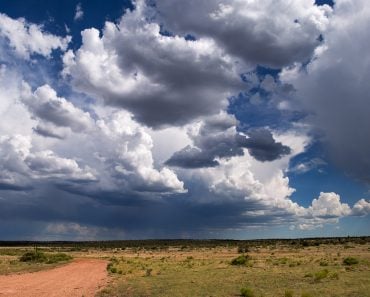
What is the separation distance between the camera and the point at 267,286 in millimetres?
30062

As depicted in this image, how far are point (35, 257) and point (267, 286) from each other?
49380mm

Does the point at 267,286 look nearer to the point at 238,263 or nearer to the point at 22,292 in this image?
the point at 22,292

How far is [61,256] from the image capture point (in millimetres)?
72250

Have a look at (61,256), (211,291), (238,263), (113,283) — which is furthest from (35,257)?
(211,291)

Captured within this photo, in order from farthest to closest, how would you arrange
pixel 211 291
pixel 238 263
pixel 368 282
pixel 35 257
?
pixel 35 257, pixel 238 263, pixel 368 282, pixel 211 291

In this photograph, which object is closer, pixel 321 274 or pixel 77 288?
pixel 77 288

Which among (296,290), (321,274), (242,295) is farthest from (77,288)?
(321,274)

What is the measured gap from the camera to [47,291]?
97.1ft

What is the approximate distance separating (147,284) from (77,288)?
4.92m

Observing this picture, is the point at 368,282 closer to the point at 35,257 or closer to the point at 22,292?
the point at 22,292

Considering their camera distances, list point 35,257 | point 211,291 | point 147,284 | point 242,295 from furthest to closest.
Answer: point 35,257 → point 147,284 → point 211,291 → point 242,295

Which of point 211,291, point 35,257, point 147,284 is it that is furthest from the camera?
point 35,257

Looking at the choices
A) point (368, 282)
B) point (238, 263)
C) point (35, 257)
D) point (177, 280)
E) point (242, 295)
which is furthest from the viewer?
point (35, 257)

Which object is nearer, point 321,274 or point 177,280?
point 321,274
